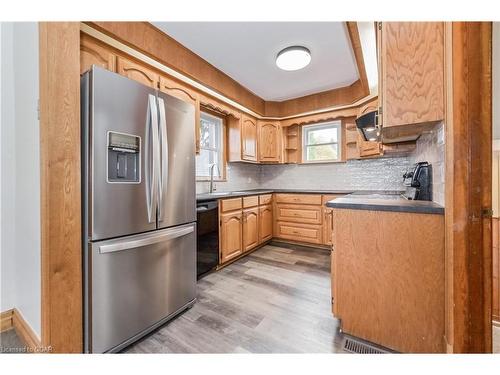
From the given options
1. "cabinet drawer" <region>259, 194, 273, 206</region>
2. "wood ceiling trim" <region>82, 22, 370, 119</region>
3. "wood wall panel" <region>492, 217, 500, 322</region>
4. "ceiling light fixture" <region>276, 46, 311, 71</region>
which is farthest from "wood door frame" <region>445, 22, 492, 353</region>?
"cabinet drawer" <region>259, 194, 273, 206</region>

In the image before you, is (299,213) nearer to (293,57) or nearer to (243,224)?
(243,224)

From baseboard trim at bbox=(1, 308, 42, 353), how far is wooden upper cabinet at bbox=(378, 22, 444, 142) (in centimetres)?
245

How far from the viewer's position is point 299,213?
3.39m

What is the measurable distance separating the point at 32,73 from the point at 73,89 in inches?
14.7

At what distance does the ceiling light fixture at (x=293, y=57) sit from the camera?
226 cm

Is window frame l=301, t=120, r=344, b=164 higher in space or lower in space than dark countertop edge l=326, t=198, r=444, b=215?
higher

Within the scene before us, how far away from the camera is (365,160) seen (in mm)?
3443

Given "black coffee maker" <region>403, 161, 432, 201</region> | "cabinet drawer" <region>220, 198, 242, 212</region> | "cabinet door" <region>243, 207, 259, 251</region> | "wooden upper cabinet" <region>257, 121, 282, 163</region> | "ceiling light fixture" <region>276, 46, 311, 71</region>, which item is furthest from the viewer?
"wooden upper cabinet" <region>257, 121, 282, 163</region>

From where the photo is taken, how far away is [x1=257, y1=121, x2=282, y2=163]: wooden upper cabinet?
149 inches

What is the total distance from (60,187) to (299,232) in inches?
117

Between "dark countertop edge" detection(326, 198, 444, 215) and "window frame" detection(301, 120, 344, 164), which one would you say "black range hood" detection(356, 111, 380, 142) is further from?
"window frame" detection(301, 120, 344, 164)

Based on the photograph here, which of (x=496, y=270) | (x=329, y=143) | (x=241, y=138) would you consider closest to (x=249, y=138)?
(x=241, y=138)

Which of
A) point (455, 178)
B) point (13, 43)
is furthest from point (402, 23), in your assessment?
point (13, 43)
